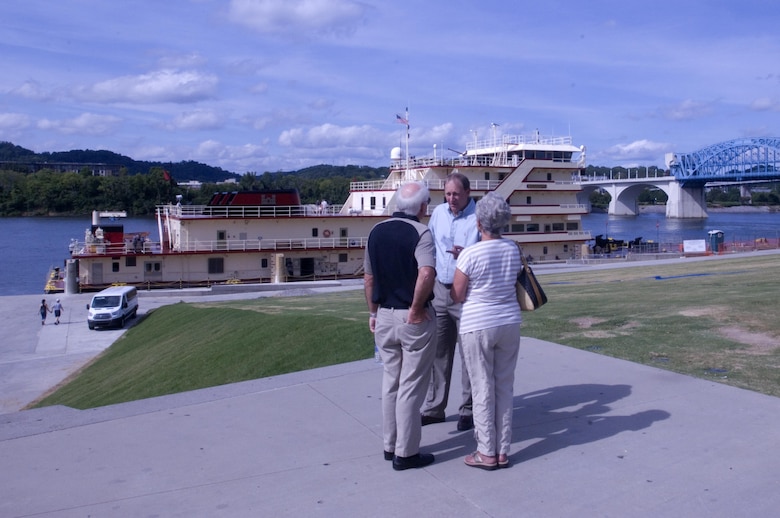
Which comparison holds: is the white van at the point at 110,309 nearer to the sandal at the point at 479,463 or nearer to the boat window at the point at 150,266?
the boat window at the point at 150,266

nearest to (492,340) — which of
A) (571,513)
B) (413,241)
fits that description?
(413,241)

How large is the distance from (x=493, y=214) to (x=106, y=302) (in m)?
22.5

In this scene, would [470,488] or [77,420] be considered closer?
[470,488]

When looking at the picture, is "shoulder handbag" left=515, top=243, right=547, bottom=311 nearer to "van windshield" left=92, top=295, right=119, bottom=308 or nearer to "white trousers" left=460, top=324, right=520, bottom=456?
"white trousers" left=460, top=324, right=520, bottom=456

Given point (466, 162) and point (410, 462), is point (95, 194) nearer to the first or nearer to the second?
point (466, 162)

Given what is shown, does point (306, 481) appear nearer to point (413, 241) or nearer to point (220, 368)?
point (413, 241)

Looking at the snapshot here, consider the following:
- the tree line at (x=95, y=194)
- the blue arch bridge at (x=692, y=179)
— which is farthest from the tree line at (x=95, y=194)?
the blue arch bridge at (x=692, y=179)

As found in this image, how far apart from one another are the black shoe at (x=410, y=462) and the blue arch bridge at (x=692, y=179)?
107 metres

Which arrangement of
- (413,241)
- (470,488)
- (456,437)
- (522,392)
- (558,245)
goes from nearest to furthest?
(470,488)
(413,241)
(456,437)
(522,392)
(558,245)

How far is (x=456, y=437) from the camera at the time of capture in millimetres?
5828

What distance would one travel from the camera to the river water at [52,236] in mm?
48906

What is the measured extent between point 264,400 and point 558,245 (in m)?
41.7

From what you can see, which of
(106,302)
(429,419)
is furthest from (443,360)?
(106,302)

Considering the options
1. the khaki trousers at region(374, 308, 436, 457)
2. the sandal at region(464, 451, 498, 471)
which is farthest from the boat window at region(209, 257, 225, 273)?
the sandal at region(464, 451, 498, 471)
